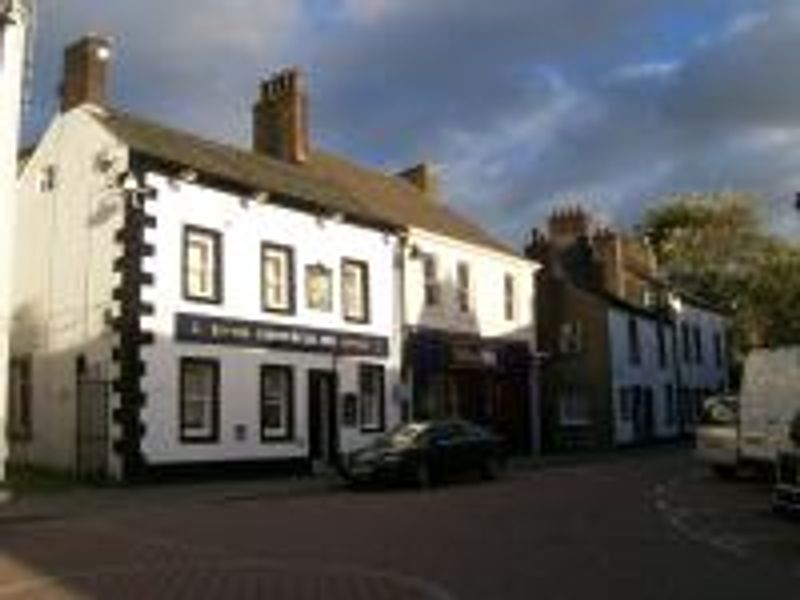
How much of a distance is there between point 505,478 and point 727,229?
156ft

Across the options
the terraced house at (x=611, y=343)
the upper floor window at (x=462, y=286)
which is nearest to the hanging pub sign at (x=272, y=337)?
the upper floor window at (x=462, y=286)

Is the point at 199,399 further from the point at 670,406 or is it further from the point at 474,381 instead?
the point at 670,406

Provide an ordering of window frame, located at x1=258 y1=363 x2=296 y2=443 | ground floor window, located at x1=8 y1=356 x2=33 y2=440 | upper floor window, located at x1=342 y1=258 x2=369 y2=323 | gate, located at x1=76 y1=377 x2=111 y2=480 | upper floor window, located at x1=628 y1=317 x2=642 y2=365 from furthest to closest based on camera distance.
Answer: upper floor window, located at x1=628 y1=317 x2=642 y2=365
upper floor window, located at x1=342 y1=258 x2=369 y2=323
window frame, located at x1=258 y1=363 x2=296 y2=443
ground floor window, located at x1=8 y1=356 x2=33 y2=440
gate, located at x1=76 y1=377 x2=111 y2=480

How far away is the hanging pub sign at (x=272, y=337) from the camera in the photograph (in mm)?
31969

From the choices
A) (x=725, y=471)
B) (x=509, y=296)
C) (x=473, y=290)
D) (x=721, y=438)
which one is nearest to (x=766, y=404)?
(x=721, y=438)

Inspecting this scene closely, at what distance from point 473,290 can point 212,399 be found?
14037 mm

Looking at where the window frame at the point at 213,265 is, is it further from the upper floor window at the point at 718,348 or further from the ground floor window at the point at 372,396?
the upper floor window at the point at 718,348

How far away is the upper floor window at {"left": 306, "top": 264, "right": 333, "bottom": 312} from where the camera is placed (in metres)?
36.3

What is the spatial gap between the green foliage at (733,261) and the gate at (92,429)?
4281 cm

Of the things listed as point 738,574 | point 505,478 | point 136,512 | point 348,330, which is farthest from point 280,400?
point 738,574

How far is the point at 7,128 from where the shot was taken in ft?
88.5

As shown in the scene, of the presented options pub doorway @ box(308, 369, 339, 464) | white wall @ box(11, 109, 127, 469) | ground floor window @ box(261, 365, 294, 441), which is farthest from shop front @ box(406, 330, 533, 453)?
white wall @ box(11, 109, 127, 469)

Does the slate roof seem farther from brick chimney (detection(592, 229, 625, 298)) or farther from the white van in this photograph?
the white van

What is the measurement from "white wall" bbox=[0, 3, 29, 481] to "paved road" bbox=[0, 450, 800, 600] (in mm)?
3961
